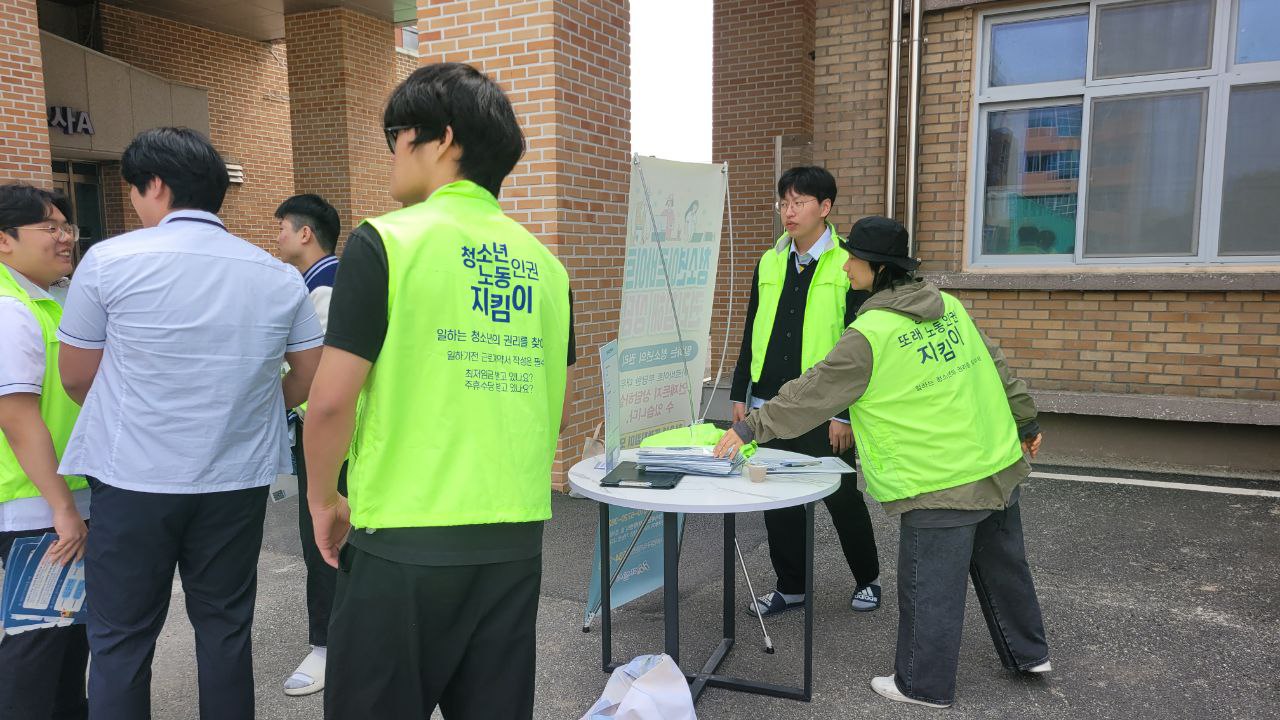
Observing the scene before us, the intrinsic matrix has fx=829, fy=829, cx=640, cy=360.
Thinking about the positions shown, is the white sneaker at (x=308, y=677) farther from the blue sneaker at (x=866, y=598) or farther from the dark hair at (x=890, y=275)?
the dark hair at (x=890, y=275)

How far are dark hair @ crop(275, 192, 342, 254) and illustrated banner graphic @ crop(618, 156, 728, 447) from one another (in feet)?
3.80

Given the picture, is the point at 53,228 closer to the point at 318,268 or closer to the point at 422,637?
the point at 318,268

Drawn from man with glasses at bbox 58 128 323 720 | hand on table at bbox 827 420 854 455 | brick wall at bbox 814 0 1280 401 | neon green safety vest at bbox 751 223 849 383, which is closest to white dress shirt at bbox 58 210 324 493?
man with glasses at bbox 58 128 323 720

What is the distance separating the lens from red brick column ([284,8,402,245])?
458 inches

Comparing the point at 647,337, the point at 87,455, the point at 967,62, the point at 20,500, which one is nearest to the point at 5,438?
the point at 20,500

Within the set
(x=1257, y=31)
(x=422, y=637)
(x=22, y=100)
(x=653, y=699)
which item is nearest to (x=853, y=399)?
(x=653, y=699)

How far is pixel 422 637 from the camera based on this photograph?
1541 millimetres

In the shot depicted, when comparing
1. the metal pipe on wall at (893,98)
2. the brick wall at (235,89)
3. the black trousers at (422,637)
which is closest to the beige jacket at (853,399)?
the black trousers at (422,637)

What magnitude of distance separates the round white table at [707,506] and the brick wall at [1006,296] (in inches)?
152

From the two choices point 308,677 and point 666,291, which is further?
point 666,291

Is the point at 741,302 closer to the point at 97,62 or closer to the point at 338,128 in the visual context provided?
the point at 338,128

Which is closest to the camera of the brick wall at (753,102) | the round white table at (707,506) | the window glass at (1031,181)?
the round white table at (707,506)

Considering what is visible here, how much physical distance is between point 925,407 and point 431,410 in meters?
1.83

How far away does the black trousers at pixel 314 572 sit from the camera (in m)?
3.03
